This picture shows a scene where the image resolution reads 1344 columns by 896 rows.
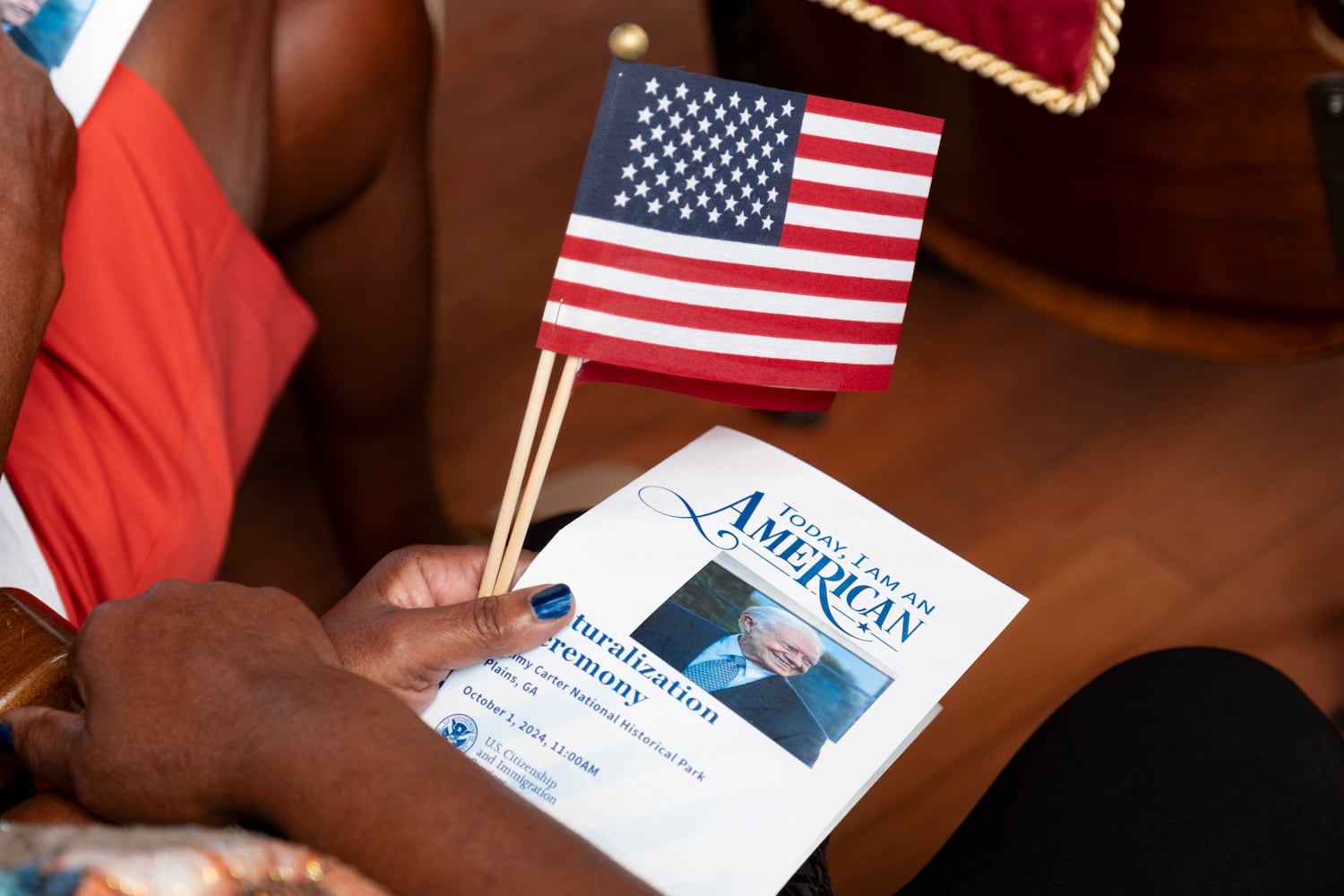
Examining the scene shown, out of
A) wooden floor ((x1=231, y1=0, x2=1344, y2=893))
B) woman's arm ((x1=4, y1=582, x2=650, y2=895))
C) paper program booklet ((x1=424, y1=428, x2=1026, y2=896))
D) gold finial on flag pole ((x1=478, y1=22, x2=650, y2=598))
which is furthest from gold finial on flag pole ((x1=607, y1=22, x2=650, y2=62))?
wooden floor ((x1=231, y1=0, x2=1344, y2=893))

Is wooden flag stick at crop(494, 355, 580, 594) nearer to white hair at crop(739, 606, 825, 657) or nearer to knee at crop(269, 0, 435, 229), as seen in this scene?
white hair at crop(739, 606, 825, 657)

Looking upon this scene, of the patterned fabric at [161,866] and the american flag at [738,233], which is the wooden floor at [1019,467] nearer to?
the american flag at [738,233]

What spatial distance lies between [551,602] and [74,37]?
0.55 metres

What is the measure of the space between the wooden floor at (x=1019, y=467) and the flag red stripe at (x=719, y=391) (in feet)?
1.88

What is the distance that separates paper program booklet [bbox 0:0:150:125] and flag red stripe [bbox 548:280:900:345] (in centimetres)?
40

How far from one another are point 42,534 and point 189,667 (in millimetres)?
314

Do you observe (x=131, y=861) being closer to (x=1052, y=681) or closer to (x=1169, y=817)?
(x=1169, y=817)

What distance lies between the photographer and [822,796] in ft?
1.93

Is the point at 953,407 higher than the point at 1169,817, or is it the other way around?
the point at 1169,817

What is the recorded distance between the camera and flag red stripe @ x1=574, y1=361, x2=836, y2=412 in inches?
29.3

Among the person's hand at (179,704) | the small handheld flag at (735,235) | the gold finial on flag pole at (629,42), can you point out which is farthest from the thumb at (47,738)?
the gold finial on flag pole at (629,42)

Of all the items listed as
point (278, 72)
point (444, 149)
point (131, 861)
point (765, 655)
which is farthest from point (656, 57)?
point (131, 861)

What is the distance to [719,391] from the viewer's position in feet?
2.52

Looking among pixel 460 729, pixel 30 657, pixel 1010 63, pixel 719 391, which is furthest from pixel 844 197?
pixel 30 657
